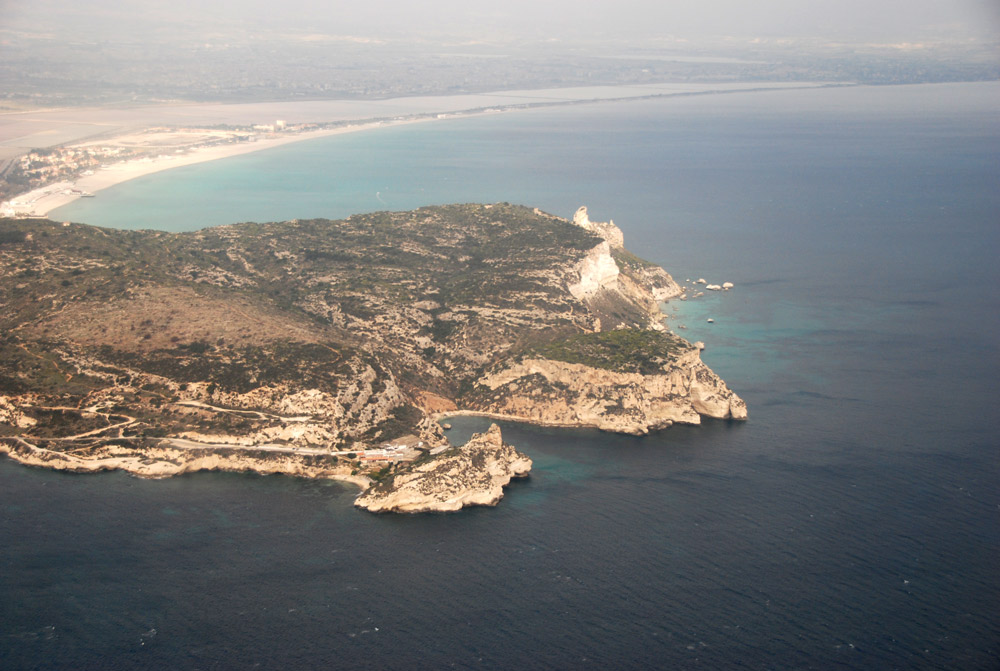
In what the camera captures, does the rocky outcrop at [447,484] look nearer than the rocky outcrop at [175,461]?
Yes

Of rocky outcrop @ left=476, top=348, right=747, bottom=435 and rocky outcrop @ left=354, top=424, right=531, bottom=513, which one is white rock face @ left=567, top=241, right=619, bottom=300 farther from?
rocky outcrop @ left=354, top=424, right=531, bottom=513

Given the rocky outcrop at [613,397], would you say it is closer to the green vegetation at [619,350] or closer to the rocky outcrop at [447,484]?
the green vegetation at [619,350]

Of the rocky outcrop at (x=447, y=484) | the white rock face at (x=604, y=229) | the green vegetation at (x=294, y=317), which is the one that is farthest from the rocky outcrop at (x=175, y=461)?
the white rock face at (x=604, y=229)

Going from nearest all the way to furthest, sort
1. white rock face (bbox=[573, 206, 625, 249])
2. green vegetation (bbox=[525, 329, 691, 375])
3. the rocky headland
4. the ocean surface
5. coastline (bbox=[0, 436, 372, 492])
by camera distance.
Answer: the ocean surface → coastline (bbox=[0, 436, 372, 492]) → the rocky headland → green vegetation (bbox=[525, 329, 691, 375]) → white rock face (bbox=[573, 206, 625, 249])

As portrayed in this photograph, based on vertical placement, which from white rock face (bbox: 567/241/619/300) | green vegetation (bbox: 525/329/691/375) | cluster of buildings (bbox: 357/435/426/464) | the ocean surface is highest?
white rock face (bbox: 567/241/619/300)

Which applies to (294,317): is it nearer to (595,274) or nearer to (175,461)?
(175,461)

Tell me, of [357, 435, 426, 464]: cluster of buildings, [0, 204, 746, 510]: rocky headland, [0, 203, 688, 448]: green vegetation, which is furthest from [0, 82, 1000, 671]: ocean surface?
[0, 203, 688, 448]: green vegetation
